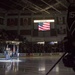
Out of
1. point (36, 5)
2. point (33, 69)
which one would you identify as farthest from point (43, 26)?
point (33, 69)

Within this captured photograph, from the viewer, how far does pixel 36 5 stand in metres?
41.2

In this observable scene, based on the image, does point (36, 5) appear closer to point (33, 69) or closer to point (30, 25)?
point (30, 25)

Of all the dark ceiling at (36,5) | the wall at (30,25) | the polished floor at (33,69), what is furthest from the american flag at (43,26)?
the polished floor at (33,69)

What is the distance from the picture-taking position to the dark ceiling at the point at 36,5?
1542 inches

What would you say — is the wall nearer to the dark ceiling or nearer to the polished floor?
the dark ceiling

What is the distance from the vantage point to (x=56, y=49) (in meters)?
45.6

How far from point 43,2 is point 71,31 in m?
37.6

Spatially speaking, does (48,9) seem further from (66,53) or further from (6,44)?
(66,53)

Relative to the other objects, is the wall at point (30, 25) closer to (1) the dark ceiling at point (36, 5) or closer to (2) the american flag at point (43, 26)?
(2) the american flag at point (43, 26)

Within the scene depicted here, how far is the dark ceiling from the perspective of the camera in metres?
39.2

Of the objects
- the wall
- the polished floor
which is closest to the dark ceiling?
the wall

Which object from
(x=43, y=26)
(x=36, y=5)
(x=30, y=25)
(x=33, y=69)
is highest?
(x=36, y=5)

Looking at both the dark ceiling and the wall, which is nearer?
the dark ceiling

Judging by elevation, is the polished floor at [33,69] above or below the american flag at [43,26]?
below
